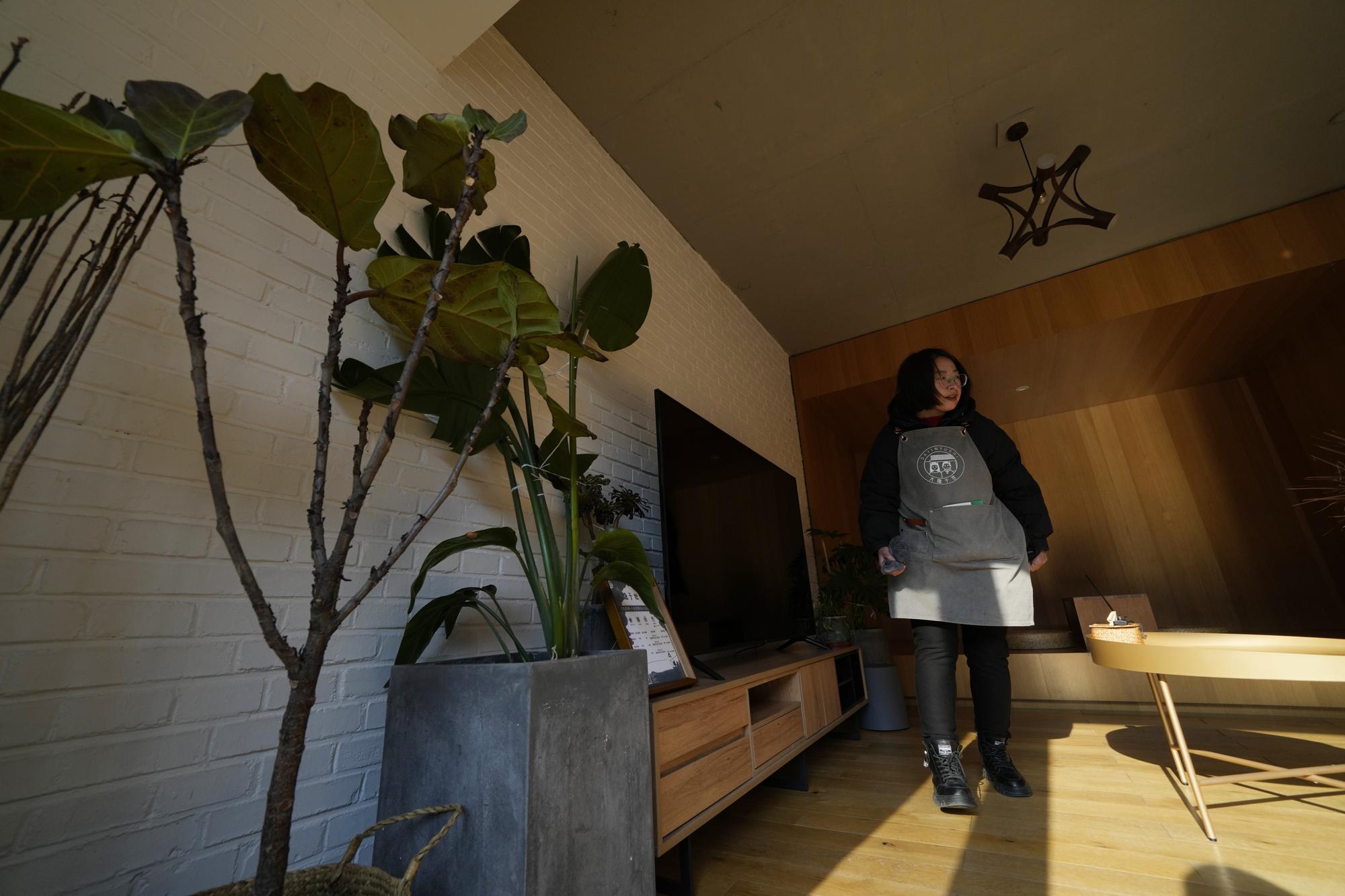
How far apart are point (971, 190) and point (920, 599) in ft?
7.78

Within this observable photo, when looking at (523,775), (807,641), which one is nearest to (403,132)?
(523,775)

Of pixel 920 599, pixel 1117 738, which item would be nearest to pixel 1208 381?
pixel 1117 738

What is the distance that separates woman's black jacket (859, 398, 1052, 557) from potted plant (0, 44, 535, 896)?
1.58m

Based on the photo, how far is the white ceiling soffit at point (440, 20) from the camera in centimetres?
165

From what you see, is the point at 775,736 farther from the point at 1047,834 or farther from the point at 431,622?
the point at 431,622

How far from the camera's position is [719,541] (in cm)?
224

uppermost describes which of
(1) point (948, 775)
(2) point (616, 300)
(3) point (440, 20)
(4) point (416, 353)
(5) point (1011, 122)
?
(5) point (1011, 122)

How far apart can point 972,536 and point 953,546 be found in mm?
68

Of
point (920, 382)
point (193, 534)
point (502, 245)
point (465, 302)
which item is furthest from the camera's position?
point (920, 382)

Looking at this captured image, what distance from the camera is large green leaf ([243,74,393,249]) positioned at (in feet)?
2.35

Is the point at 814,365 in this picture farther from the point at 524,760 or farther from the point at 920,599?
the point at 524,760

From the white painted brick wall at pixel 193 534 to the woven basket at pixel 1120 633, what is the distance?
6.25ft

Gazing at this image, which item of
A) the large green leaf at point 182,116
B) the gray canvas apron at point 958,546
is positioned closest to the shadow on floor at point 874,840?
the gray canvas apron at point 958,546

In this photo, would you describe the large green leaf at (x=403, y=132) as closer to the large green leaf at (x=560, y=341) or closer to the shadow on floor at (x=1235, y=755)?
the large green leaf at (x=560, y=341)
